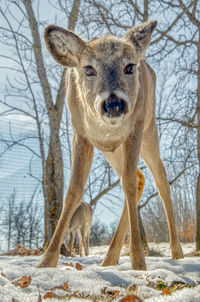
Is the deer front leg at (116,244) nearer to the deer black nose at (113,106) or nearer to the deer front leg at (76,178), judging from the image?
the deer front leg at (76,178)

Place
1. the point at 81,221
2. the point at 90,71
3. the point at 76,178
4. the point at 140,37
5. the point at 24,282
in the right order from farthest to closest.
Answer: the point at 81,221 < the point at 140,37 < the point at 76,178 < the point at 90,71 < the point at 24,282

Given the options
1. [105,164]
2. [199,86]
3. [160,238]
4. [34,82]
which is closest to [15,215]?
[105,164]

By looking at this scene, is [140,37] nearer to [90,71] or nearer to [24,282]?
[90,71]

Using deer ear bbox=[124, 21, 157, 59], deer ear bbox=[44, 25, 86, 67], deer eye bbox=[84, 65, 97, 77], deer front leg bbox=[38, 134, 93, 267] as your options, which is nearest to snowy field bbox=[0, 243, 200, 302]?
deer front leg bbox=[38, 134, 93, 267]

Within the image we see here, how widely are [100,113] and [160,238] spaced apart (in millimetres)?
15599

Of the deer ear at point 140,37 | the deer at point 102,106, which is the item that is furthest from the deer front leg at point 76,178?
the deer ear at point 140,37

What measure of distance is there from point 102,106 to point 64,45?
3.44 feet

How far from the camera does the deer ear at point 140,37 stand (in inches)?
143

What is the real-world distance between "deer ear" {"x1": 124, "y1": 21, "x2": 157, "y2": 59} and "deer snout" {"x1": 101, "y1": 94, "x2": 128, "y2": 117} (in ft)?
3.69

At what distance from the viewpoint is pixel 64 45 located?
3422 mm

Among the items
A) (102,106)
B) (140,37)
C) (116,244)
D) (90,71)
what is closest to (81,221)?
(116,244)

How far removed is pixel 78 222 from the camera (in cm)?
1182

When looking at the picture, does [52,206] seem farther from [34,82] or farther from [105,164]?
[34,82]

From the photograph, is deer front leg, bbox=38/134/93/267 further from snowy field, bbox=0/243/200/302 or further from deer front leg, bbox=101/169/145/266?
snowy field, bbox=0/243/200/302
